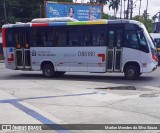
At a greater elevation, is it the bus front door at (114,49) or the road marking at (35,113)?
the bus front door at (114,49)

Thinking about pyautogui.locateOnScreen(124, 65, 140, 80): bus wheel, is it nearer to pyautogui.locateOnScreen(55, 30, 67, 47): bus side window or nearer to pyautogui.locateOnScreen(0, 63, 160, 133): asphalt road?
pyautogui.locateOnScreen(55, 30, 67, 47): bus side window

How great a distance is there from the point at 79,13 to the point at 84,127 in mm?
32001

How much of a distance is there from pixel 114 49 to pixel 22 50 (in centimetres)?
528

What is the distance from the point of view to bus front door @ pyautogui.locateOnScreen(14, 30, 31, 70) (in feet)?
60.6

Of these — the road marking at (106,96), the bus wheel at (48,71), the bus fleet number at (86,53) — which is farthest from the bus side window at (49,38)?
the road marking at (106,96)

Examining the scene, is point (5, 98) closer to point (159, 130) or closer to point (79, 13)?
point (159, 130)

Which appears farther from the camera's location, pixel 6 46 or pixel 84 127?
pixel 6 46

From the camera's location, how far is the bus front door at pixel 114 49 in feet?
53.6

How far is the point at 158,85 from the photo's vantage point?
47.8 feet

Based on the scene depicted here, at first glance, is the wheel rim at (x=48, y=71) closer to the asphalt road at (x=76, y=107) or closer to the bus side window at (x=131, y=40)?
the bus side window at (x=131, y=40)

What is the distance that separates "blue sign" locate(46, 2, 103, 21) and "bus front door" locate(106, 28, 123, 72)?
20.3 m

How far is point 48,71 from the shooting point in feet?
59.8

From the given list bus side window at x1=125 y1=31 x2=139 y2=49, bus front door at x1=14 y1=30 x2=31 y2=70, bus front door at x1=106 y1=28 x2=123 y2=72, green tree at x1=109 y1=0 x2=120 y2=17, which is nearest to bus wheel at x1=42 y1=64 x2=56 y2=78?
bus front door at x1=14 y1=30 x2=31 y2=70

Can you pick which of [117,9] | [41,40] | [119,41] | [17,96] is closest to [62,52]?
[41,40]
